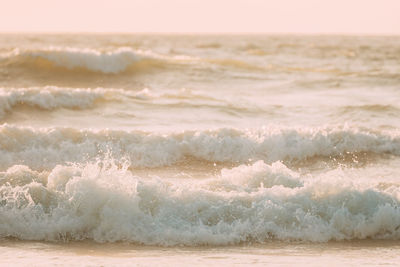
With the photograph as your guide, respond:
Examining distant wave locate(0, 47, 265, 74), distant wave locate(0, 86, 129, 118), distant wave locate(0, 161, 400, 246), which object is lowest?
distant wave locate(0, 161, 400, 246)

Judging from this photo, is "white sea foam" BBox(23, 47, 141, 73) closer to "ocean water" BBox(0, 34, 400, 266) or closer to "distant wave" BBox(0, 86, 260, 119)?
"ocean water" BBox(0, 34, 400, 266)

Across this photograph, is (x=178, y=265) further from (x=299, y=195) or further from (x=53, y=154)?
(x=53, y=154)

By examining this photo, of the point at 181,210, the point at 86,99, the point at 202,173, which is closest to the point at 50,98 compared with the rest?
the point at 86,99

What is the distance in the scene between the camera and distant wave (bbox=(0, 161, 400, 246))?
7.52 m

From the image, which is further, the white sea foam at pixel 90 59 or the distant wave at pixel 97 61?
the white sea foam at pixel 90 59

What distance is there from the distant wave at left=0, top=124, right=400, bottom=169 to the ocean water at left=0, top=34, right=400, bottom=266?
26 millimetres

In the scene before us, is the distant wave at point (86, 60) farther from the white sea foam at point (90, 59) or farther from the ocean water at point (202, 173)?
the ocean water at point (202, 173)

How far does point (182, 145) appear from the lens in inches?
472

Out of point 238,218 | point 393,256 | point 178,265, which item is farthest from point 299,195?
point 178,265

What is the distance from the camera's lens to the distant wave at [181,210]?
24.7 ft

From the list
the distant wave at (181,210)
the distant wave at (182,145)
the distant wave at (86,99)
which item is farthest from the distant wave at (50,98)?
the distant wave at (181,210)

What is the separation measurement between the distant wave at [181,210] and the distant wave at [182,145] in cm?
299

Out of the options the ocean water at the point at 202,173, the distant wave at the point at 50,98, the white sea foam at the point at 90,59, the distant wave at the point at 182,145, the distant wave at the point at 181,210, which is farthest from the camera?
the white sea foam at the point at 90,59

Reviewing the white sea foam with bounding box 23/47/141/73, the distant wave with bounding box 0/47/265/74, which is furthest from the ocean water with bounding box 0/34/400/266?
the white sea foam with bounding box 23/47/141/73
